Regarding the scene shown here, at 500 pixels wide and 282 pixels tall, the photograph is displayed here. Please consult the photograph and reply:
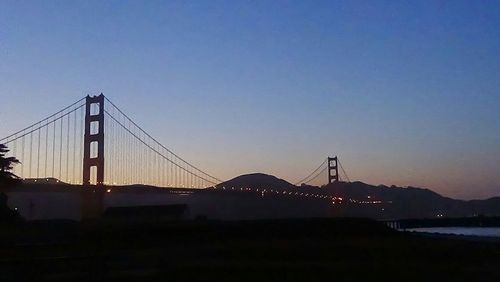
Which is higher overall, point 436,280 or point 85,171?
point 85,171

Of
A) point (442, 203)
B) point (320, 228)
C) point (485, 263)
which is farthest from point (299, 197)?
point (442, 203)

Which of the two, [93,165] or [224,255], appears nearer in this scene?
[224,255]

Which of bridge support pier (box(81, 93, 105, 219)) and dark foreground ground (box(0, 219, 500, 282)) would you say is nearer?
dark foreground ground (box(0, 219, 500, 282))

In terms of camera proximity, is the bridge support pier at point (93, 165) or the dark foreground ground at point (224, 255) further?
the bridge support pier at point (93, 165)

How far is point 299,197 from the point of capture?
273 ft

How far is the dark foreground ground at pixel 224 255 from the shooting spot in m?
17.1

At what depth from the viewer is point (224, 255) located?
80.4 feet

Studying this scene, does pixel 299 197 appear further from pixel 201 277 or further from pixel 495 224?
pixel 201 277

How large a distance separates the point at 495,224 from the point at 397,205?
1889 inches

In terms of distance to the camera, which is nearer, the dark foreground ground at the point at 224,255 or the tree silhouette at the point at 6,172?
the dark foreground ground at the point at 224,255

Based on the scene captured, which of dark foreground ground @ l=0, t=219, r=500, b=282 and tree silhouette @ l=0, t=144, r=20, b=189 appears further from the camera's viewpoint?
tree silhouette @ l=0, t=144, r=20, b=189

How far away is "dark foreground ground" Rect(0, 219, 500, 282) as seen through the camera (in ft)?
56.2

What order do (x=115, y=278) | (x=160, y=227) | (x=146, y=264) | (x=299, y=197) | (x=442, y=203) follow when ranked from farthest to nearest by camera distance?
1. (x=442, y=203)
2. (x=299, y=197)
3. (x=160, y=227)
4. (x=146, y=264)
5. (x=115, y=278)

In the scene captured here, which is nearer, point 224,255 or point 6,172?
point 224,255
